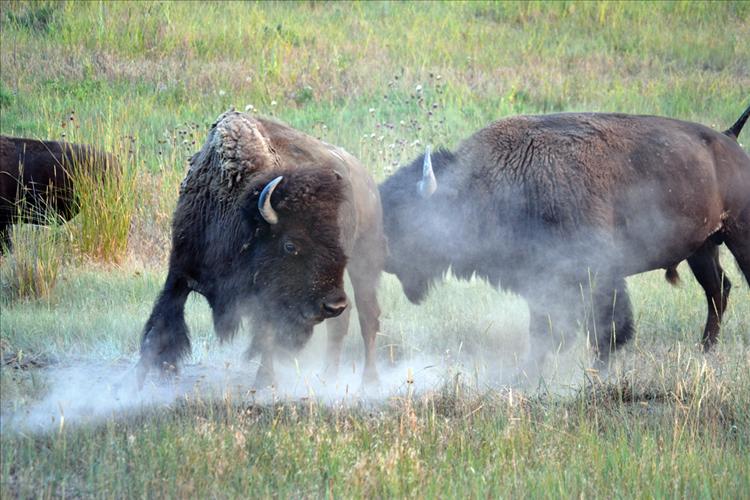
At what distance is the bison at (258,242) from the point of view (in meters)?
5.41

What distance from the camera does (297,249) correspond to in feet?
17.8

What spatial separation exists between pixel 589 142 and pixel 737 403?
244 centimetres

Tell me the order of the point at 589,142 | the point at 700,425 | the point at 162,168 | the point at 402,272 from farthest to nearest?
the point at 162,168
the point at 402,272
the point at 589,142
the point at 700,425

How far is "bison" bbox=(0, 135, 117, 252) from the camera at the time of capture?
9.38 metres

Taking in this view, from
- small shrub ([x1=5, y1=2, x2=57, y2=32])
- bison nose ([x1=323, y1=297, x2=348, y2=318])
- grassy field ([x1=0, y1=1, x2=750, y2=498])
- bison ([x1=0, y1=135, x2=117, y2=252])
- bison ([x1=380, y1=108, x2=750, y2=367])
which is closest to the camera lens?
grassy field ([x1=0, y1=1, x2=750, y2=498])

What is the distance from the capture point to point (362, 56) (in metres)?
17.3

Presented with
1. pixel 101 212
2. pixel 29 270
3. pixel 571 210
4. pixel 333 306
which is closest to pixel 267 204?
pixel 333 306

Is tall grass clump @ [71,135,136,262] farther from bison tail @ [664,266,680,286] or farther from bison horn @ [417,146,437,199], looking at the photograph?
bison tail @ [664,266,680,286]

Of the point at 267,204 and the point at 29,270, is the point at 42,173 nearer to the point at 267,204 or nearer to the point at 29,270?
the point at 29,270

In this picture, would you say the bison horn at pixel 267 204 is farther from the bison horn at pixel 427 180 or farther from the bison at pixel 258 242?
the bison horn at pixel 427 180

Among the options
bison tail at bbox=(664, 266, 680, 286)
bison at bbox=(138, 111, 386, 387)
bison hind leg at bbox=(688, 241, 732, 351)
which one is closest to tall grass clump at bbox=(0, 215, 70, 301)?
bison at bbox=(138, 111, 386, 387)

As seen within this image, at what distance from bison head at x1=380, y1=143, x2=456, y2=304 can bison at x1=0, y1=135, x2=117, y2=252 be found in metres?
3.42

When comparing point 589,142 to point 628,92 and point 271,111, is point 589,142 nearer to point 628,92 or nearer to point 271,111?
point 271,111

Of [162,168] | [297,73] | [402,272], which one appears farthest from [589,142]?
[297,73]
